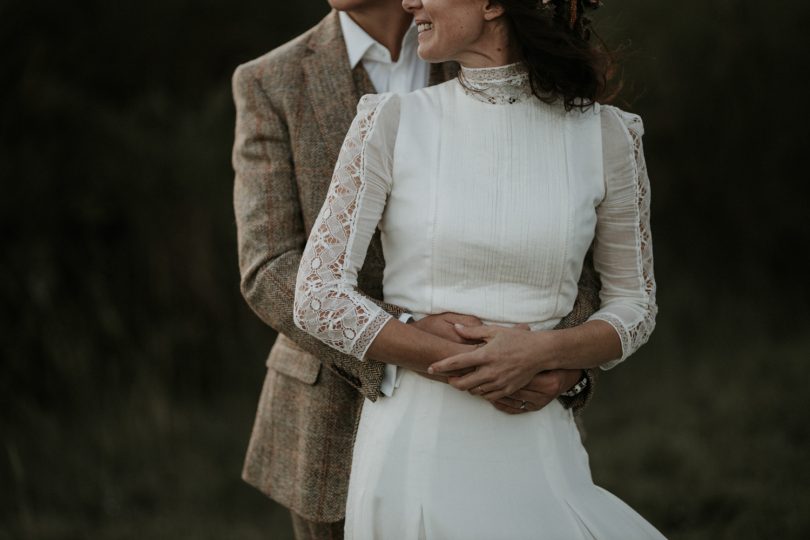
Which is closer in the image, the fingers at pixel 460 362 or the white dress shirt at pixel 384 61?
the fingers at pixel 460 362

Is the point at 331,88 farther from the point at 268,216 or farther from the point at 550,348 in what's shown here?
the point at 550,348

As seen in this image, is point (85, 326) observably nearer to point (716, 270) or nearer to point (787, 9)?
point (716, 270)

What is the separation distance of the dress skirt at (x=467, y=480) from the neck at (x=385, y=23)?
3.22 ft

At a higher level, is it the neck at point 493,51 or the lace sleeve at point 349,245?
the neck at point 493,51

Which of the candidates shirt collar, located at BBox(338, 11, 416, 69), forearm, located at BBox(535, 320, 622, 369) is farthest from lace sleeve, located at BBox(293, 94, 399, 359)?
shirt collar, located at BBox(338, 11, 416, 69)

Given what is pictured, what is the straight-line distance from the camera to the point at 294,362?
2717mm

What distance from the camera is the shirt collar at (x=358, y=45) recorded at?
2713 millimetres

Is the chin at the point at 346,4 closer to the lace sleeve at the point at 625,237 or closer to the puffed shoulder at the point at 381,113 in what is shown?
the puffed shoulder at the point at 381,113

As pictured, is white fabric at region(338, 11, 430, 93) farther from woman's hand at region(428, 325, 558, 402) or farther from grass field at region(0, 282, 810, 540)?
grass field at region(0, 282, 810, 540)

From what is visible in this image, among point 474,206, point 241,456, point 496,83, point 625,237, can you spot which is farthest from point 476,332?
point 241,456

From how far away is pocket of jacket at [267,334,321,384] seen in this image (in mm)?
2648

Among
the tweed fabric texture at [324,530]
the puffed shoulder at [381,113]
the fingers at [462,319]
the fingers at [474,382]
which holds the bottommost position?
the tweed fabric texture at [324,530]

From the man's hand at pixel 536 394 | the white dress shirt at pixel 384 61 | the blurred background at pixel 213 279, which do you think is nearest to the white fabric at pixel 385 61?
the white dress shirt at pixel 384 61

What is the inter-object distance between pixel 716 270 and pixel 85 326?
3845 millimetres
